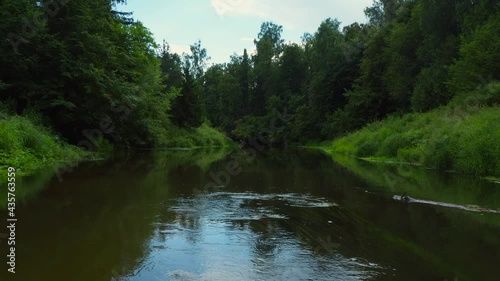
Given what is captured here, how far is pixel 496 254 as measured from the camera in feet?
19.8

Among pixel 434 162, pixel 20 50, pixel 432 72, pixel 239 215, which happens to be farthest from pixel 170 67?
pixel 239 215

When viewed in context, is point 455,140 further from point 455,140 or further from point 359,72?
point 359,72

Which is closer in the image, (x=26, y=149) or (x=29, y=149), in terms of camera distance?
(x=26, y=149)

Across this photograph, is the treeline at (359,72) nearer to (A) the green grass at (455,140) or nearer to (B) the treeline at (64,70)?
(A) the green grass at (455,140)

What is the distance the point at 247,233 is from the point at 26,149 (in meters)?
11.3

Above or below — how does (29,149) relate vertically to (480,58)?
below

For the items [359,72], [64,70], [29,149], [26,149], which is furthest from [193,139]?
[26,149]

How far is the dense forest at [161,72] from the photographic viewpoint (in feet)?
66.3

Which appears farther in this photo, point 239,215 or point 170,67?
point 170,67

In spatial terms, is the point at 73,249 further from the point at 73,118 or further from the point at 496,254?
the point at 73,118

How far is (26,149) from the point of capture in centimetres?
1491

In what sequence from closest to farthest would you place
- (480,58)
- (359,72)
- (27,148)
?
(27,148) → (480,58) → (359,72)

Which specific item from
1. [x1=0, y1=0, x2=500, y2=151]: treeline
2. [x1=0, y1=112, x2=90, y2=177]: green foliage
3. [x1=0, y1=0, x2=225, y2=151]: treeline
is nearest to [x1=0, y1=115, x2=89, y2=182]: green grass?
[x1=0, y1=112, x2=90, y2=177]: green foliage

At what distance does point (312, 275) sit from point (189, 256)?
1.66m
